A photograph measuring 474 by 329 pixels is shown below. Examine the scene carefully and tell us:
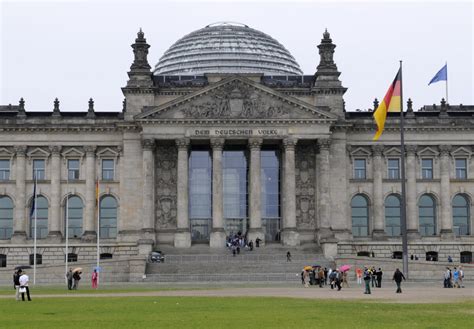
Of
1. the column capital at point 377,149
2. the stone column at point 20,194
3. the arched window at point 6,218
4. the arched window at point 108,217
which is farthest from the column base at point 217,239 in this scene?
the arched window at point 6,218

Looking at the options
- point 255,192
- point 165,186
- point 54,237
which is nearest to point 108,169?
point 165,186

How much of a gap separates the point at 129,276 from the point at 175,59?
47909mm

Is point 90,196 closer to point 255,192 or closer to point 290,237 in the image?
point 255,192

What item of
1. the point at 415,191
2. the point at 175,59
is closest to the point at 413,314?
the point at 415,191

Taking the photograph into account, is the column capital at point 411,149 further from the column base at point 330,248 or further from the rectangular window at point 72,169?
the rectangular window at point 72,169

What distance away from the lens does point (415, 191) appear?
109 meters

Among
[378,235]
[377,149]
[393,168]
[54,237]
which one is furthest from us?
[393,168]

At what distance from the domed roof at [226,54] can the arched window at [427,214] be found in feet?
92.6

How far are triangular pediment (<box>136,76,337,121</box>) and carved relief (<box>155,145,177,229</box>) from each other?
5189 millimetres

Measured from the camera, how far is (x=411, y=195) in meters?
108


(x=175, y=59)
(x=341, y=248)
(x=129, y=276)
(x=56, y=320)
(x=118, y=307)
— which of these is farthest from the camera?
(x=175, y=59)

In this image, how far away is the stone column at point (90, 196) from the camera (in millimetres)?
106188

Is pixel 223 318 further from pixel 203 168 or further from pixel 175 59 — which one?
pixel 175 59

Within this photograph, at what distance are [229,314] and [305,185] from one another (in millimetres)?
66300
